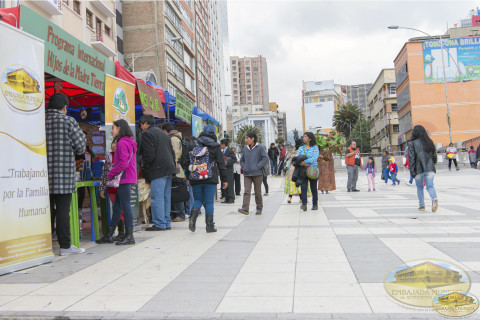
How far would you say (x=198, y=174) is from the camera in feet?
23.6

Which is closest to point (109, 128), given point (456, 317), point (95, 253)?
point (95, 253)

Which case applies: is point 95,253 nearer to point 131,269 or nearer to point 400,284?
point 131,269

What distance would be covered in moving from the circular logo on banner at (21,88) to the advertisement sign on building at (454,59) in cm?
5448

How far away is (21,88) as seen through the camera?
4.95 metres

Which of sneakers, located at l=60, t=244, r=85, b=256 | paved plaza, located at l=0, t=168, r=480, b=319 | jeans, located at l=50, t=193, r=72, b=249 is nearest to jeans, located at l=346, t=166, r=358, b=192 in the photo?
paved plaza, located at l=0, t=168, r=480, b=319

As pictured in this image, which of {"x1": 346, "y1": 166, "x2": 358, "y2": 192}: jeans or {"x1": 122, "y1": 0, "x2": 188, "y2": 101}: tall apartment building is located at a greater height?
{"x1": 122, "y1": 0, "x2": 188, "y2": 101}: tall apartment building

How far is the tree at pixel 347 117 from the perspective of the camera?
8969cm

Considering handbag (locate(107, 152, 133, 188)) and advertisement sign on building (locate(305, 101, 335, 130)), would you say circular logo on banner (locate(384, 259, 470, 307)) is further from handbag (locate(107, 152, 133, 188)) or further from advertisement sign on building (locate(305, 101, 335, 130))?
advertisement sign on building (locate(305, 101, 335, 130))

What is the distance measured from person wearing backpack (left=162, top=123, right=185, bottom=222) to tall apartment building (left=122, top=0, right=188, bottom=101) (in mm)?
36736

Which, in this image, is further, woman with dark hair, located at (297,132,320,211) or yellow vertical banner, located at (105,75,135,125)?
woman with dark hair, located at (297,132,320,211)

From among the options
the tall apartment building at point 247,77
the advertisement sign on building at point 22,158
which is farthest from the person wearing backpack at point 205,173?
the tall apartment building at point 247,77

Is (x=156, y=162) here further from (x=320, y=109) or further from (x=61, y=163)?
(x=320, y=109)

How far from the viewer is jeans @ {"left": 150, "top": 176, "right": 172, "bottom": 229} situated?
295 inches

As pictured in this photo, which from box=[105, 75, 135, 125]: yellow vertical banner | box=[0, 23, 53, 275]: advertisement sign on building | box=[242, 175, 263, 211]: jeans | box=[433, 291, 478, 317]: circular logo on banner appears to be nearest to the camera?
box=[433, 291, 478, 317]: circular logo on banner
